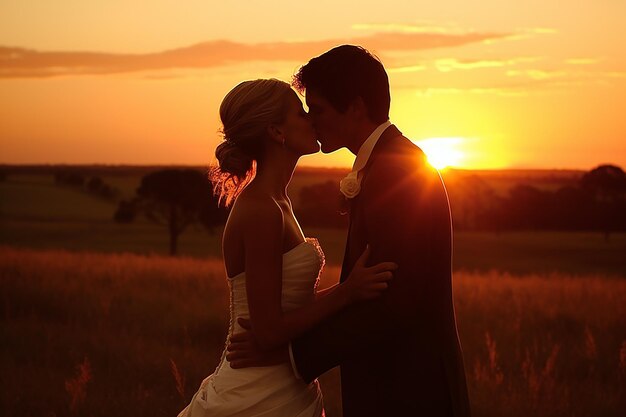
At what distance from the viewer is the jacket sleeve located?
11.5ft

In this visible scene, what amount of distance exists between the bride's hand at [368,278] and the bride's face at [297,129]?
0.68m

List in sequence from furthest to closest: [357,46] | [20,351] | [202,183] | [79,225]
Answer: [79,225] → [202,183] → [20,351] → [357,46]

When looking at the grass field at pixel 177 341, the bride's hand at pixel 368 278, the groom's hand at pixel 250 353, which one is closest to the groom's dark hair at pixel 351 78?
the bride's hand at pixel 368 278

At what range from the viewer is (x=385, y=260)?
11.6 ft

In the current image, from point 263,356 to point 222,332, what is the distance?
20.8ft

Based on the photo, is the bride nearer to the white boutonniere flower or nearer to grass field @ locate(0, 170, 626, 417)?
the white boutonniere flower

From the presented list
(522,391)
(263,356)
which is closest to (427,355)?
(263,356)

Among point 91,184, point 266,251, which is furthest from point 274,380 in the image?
point 91,184

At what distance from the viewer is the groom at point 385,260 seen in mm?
3514

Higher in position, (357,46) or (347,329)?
(357,46)

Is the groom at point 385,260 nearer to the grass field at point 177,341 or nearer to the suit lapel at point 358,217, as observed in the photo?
the suit lapel at point 358,217

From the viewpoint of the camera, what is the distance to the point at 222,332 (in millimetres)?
10258

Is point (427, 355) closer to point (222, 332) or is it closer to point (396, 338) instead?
point (396, 338)

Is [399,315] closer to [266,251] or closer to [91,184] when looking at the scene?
[266,251]
